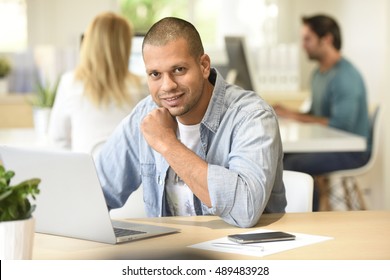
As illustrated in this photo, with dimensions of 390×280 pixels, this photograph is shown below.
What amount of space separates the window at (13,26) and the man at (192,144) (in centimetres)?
542

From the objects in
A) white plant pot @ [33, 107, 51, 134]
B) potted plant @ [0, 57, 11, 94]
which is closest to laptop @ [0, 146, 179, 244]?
white plant pot @ [33, 107, 51, 134]

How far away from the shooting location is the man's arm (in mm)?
1845

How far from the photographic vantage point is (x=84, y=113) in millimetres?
3580

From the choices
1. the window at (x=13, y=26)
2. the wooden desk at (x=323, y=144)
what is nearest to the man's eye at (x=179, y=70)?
the wooden desk at (x=323, y=144)

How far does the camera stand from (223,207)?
1.81 meters

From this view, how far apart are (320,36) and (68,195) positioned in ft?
12.9

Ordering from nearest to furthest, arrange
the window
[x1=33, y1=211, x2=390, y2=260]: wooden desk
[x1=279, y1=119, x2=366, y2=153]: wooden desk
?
[x1=33, y1=211, x2=390, y2=260]: wooden desk → [x1=279, y1=119, x2=366, y2=153]: wooden desk → the window

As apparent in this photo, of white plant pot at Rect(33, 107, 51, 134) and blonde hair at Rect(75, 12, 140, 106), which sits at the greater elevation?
blonde hair at Rect(75, 12, 140, 106)

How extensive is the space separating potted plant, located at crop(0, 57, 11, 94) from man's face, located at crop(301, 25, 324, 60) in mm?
2396

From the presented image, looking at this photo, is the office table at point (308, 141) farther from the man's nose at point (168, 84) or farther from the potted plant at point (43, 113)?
the man's nose at point (168, 84)

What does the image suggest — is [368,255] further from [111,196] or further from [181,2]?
[181,2]

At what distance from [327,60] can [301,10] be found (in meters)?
2.47

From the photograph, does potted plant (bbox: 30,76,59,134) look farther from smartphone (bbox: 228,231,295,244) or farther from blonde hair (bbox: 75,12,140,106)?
smartphone (bbox: 228,231,295,244)

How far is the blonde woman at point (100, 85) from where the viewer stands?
11.6ft
